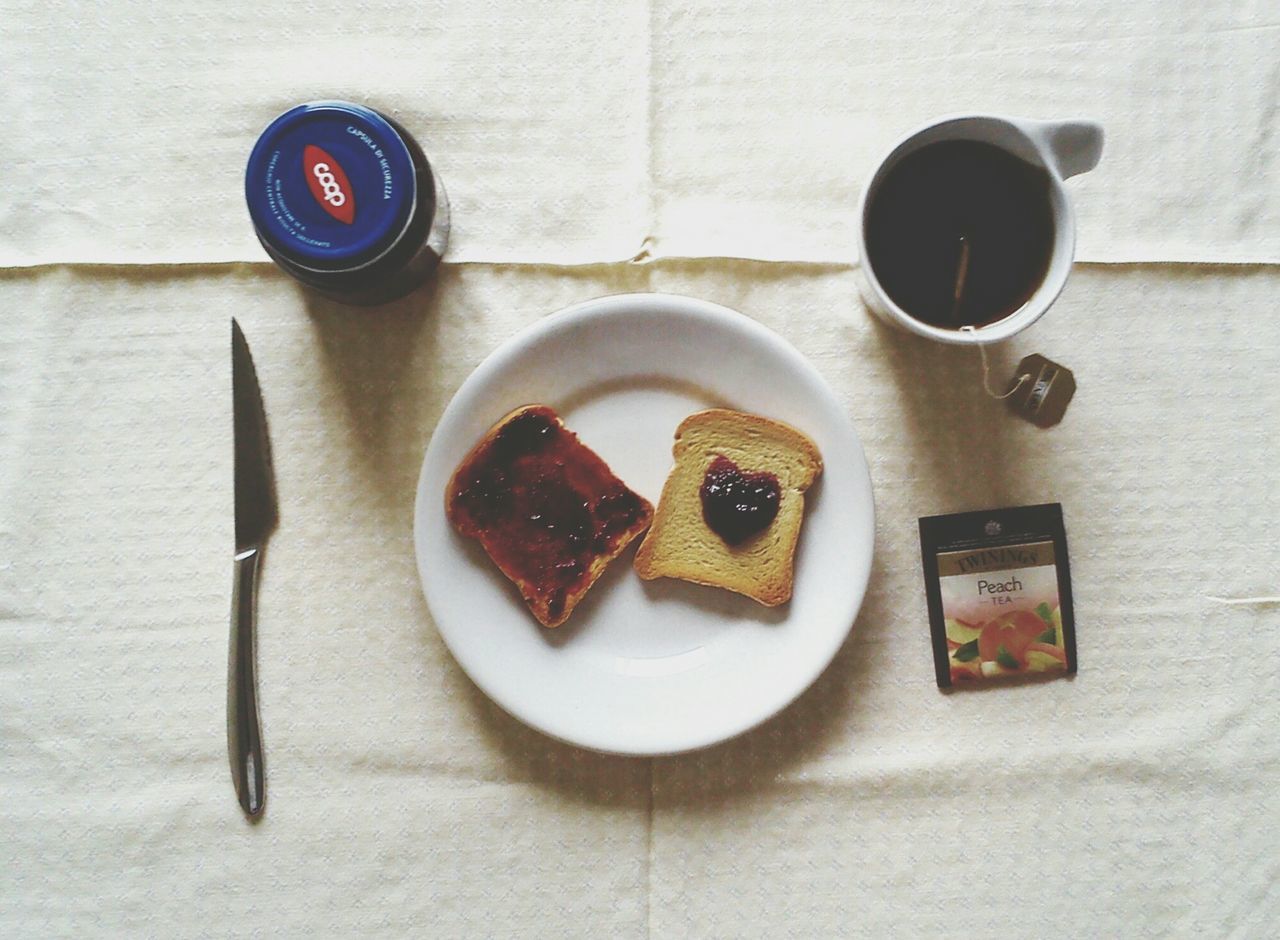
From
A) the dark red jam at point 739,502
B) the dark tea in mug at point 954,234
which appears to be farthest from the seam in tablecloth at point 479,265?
the dark red jam at point 739,502

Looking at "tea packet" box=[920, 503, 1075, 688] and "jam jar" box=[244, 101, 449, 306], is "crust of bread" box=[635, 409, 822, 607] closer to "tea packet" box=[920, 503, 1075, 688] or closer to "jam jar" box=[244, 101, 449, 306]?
"tea packet" box=[920, 503, 1075, 688]

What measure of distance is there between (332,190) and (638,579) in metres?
0.44

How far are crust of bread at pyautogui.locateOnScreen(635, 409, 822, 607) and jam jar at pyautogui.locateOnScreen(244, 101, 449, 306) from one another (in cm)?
32

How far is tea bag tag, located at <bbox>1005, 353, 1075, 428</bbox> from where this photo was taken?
34.6 inches

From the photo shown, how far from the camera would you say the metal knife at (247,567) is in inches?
33.7

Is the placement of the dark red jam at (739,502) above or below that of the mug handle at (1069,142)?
below

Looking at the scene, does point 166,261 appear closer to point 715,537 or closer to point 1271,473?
point 715,537

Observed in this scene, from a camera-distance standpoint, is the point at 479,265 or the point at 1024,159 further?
Result: the point at 479,265

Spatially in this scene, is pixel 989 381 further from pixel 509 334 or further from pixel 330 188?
pixel 330 188

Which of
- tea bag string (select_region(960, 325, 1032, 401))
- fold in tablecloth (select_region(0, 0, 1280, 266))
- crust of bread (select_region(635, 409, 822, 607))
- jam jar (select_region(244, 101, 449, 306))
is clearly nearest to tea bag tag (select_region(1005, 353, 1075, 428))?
tea bag string (select_region(960, 325, 1032, 401))

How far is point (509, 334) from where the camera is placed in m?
0.88

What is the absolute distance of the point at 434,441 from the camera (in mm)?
802

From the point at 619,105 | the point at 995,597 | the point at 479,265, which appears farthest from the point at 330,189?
the point at 995,597

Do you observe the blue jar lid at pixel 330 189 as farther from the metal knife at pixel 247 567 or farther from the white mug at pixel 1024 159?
the white mug at pixel 1024 159
